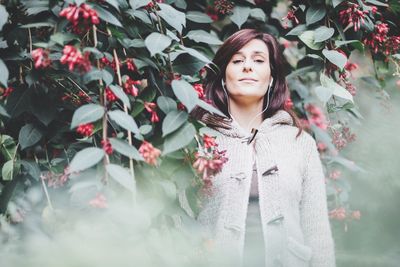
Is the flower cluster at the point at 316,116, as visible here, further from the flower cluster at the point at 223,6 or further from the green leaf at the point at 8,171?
the green leaf at the point at 8,171

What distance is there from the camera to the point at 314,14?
1.59m

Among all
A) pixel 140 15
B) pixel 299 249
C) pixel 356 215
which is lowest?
pixel 356 215

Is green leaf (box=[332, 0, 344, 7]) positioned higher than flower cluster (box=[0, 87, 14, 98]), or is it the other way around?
green leaf (box=[332, 0, 344, 7])

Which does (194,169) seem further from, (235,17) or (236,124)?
(235,17)

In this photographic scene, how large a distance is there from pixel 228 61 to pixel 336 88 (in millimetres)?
397

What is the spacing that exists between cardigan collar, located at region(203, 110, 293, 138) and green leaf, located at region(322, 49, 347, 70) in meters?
0.33

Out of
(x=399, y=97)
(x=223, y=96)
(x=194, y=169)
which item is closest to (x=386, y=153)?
(x=399, y=97)

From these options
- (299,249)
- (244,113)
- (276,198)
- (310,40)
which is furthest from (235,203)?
(310,40)

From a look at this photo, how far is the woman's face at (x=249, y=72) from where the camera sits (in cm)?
166

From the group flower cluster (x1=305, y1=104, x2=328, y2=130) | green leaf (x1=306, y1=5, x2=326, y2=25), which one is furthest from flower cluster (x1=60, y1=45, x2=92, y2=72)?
flower cluster (x1=305, y1=104, x2=328, y2=130)

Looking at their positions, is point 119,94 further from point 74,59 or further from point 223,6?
point 223,6

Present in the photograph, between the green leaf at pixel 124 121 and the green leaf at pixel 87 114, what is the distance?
2 centimetres

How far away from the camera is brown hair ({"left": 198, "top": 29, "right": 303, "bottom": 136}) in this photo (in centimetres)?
169

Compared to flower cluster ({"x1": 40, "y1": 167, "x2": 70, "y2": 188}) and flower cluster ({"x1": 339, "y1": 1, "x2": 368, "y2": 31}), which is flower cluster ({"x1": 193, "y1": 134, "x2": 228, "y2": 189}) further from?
flower cluster ({"x1": 339, "y1": 1, "x2": 368, "y2": 31})
